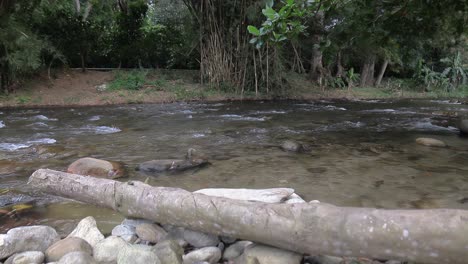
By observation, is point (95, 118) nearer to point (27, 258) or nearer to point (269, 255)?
point (27, 258)

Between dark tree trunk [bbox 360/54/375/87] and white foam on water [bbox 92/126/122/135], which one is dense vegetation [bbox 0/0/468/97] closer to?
dark tree trunk [bbox 360/54/375/87]

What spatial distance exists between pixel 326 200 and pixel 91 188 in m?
2.16

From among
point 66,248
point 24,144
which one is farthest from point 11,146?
point 66,248

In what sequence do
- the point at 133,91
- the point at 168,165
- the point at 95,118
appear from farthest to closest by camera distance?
1. the point at 133,91
2. the point at 95,118
3. the point at 168,165

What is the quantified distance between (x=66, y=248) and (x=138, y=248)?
1.80ft

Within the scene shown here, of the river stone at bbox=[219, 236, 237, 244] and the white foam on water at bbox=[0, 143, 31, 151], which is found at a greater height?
the river stone at bbox=[219, 236, 237, 244]

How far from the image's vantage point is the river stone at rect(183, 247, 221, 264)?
2.53 metres

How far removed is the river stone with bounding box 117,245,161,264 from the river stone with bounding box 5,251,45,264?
54 cm

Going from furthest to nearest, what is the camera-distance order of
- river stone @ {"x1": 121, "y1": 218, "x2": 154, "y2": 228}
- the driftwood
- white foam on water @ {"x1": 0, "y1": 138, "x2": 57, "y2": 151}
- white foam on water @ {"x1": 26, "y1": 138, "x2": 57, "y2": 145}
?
white foam on water @ {"x1": 26, "y1": 138, "x2": 57, "y2": 145} → white foam on water @ {"x1": 0, "y1": 138, "x2": 57, "y2": 151} → river stone @ {"x1": 121, "y1": 218, "x2": 154, "y2": 228} → the driftwood

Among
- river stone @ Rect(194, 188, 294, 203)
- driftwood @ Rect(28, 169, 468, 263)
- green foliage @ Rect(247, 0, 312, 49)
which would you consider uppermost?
green foliage @ Rect(247, 0, 312, 49)

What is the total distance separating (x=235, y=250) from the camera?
8.51 ft

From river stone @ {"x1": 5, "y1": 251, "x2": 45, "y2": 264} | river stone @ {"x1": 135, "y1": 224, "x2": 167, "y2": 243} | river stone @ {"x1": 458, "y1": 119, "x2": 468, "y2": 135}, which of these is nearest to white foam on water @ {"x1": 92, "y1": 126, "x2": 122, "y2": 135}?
river stone @ {"x1": 135, "y1": 224, "x2": 167, "y2": 243}

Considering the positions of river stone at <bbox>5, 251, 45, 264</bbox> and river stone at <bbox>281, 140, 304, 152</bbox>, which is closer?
river stone at <bbox>5, 251, 45, 264</bbox>

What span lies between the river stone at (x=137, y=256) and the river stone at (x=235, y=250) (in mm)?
467
